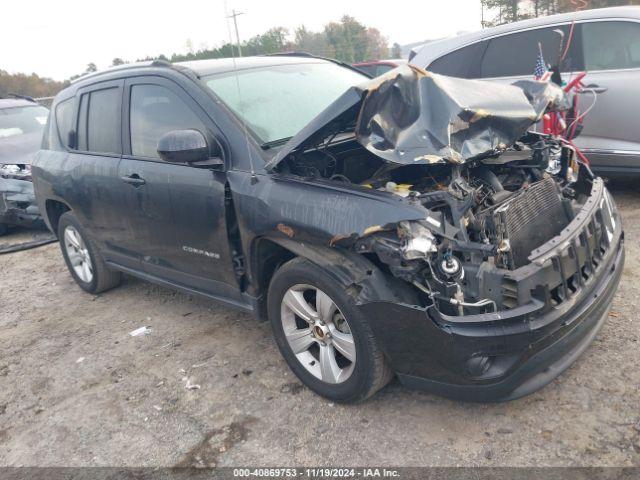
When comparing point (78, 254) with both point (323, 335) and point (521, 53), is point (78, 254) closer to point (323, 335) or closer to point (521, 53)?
point (323, 335)

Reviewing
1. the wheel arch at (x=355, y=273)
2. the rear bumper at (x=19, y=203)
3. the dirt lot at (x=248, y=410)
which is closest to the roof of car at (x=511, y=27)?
the dirt lot at (x=248, y=410)

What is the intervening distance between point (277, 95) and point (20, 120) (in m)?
7.06

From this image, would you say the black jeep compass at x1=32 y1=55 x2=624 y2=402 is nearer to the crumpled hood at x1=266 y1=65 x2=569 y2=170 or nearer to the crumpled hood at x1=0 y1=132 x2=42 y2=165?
the crumpled hood at x1=266 y1=65 x2=569 y2=170

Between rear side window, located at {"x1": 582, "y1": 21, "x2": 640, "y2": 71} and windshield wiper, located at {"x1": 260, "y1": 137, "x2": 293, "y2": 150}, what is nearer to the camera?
windshield wiper, located at {"x1": 260, "y1": 137, "x2": 293, "y2": 150}

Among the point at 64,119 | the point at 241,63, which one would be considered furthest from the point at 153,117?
the point at 64,119

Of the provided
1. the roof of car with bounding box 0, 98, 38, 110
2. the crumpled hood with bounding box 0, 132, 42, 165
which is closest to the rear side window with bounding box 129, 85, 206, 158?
the crumpled hood with bounding box 0, 132, 42, 165

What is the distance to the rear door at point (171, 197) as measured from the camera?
3.42 meters

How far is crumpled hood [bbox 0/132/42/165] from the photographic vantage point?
7746mm

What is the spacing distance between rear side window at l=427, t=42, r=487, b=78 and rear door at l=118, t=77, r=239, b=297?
3.73m

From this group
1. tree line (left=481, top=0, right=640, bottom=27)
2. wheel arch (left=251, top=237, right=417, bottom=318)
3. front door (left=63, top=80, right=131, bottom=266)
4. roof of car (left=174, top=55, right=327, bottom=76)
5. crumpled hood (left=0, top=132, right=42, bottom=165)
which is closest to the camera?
wheel arch (left=251, top=237, right=417, bottom=318)

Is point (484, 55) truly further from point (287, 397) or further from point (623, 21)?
point (287, 397)

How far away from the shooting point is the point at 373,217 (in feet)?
8.38

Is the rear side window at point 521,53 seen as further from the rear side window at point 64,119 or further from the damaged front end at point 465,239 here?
the rear side window at point 64,119

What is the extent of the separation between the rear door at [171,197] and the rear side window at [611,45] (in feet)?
13.6
